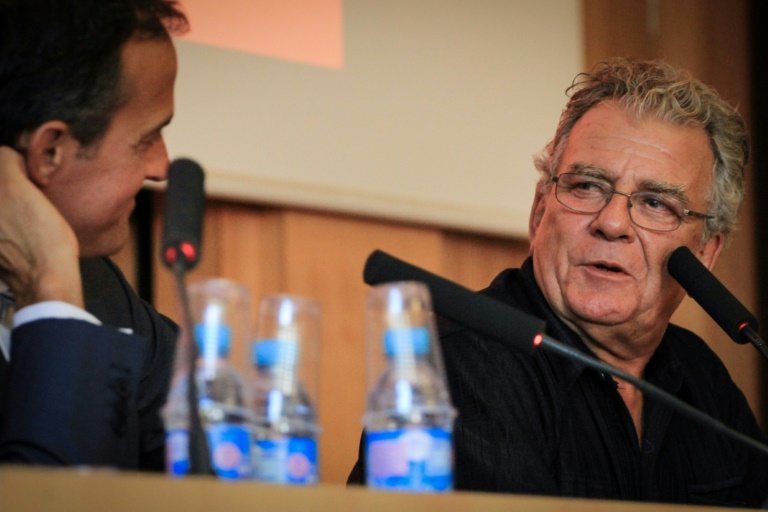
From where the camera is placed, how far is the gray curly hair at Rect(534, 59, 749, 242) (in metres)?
2.04

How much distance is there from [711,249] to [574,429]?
0.58 m

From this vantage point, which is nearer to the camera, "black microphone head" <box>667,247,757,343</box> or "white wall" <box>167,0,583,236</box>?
"black microphone head" <box>667,247,757,343</box>

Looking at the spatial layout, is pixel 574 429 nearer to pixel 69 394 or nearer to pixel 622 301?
pixel 622 301

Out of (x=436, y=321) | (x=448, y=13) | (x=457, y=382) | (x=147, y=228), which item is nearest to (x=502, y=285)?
(x=436, y=321)

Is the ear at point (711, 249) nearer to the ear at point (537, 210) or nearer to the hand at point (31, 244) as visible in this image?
the ear at point (537, 210)

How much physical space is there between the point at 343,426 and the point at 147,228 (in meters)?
0.72

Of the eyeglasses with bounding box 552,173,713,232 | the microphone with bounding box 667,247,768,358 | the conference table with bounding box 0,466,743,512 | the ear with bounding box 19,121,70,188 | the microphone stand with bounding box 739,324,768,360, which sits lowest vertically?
the conference table with bounding box 0,466,743,512

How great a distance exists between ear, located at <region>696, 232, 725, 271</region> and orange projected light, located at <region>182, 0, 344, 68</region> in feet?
3.99

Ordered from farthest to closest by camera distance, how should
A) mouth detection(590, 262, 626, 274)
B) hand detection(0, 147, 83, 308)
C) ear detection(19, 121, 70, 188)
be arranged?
mouth detection(590, 262, 626, 274)
ear detection(19, 121, 70, 188)
hand detection(0, 147, 83, 308)

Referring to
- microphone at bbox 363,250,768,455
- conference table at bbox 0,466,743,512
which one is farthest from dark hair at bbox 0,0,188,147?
conference table at bbox 0,466,743,512

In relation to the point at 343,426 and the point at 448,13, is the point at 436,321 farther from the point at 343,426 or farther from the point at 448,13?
the point at 448,13

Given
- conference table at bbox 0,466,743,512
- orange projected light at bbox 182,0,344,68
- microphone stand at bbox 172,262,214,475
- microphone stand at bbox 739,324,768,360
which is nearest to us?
conference table at bbox 0,466,743,512

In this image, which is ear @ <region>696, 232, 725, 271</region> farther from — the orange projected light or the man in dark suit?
the orange projected light

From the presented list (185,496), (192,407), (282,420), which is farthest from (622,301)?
(185,496)
